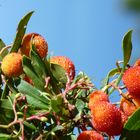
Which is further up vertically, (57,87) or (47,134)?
(57,87)

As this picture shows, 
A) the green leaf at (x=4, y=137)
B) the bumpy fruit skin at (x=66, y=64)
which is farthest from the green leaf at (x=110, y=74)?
the green leaf at (x=4, y=137)

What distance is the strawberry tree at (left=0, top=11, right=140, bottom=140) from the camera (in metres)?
1.40

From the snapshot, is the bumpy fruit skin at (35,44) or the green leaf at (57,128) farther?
the bumpy fruit skin at (35,44)

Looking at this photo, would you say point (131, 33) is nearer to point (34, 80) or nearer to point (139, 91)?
point (139, 91)

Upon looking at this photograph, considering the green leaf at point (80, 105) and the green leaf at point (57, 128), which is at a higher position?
the green leaf at point (80, 105)

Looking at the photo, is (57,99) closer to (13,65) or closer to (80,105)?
(80,105)

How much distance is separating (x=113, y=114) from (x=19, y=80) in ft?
1.12

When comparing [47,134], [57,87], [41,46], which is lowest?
[47,134]

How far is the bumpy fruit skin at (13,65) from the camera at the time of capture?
1.54 m

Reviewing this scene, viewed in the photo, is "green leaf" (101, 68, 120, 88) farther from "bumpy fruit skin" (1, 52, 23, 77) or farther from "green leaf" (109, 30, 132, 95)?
"bumpy fruit skin" (1, 52, 23, 77)

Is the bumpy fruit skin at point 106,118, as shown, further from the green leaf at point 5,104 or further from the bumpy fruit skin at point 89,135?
the green leaf at point 5,104

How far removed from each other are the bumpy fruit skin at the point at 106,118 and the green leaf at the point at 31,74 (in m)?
0.20

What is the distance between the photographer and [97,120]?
4.56 ft

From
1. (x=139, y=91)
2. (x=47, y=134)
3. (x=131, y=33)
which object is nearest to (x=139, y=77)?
(x=139, y=91)
